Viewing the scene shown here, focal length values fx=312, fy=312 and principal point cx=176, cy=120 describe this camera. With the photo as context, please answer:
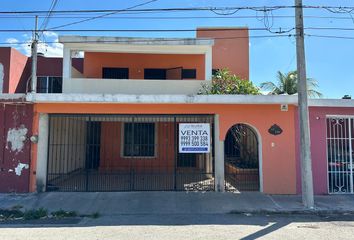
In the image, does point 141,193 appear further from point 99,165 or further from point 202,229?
point 99,165

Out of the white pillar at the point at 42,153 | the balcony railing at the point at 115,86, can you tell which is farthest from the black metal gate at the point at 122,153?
the white pillar at the point at 42,153

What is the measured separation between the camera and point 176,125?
11.4m

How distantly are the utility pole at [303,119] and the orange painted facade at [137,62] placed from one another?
20.9ft

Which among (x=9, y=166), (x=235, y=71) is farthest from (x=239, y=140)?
(x=9, y=166)

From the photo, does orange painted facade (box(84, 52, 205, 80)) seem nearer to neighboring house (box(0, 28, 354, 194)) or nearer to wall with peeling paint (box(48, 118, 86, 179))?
neighboring house (box(0, 28, 354, 194))

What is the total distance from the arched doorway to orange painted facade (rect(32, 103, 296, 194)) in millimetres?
572

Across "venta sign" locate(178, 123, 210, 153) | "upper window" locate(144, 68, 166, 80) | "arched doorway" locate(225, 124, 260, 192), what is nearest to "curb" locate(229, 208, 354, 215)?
"arched doorway" locate(225, 124, 260, 192)

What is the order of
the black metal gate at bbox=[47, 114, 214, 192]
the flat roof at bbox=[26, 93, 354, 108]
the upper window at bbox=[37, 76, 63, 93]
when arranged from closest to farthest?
1. the flat roof at bbox=[26, 93, 354, 108]
2. the black metal gate at bbox=[47, 114, 214, 192]
3. the upper window at bbox=[37, 76, 63, 93]

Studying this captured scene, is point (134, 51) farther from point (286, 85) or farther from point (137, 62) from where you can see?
point (286, 85)

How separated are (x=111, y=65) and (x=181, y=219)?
9.51m

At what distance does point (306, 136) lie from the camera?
8609 millimetres

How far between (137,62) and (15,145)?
686cm

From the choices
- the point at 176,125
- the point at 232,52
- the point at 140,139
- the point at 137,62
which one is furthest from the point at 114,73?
the point at 232,52

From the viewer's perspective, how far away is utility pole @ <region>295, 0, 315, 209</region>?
8.57 metres
